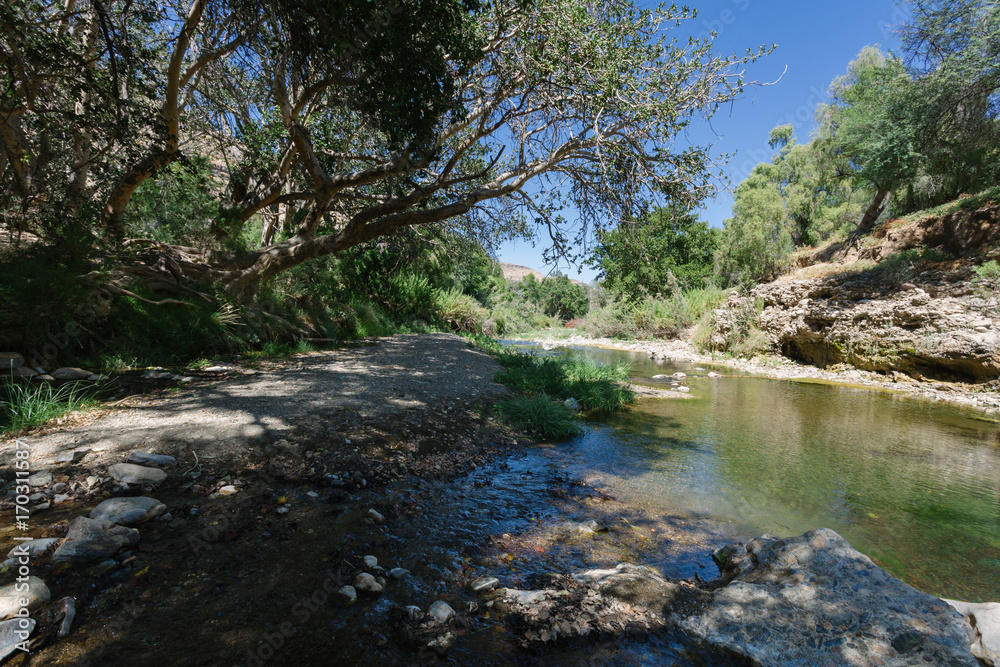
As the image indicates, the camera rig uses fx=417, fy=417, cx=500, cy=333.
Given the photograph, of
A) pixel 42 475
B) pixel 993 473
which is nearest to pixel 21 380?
pixel 42 475

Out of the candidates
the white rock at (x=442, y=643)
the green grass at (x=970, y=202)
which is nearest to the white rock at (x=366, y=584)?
the white rock at (x=442, y=643)

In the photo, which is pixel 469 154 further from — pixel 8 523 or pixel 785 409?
pixel 8 523

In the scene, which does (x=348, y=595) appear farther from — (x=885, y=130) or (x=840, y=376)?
(x=885, y=130)

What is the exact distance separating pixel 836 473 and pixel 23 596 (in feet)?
20.5

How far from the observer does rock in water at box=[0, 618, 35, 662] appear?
1465 millimetres

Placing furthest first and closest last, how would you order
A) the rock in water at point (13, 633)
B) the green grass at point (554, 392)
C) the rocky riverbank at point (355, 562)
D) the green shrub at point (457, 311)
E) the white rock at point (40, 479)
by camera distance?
the green shrub at point (457, 311) → the green grass at point (554, 392) → the white rock at point (40, 479) → the rocky riverbank at point (355, 562) → the rock in water at point (13, 633)

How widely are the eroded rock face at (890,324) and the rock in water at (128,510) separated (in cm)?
1329

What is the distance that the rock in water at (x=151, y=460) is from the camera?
289cm

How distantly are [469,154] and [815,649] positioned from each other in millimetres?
9690

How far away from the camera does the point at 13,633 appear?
1521 millimetres

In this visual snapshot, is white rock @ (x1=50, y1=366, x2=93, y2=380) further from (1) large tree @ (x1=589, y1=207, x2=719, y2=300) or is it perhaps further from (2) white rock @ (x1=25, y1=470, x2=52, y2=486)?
(1) large tree @ (x1=589, y1=207, x2=719, y2=300)

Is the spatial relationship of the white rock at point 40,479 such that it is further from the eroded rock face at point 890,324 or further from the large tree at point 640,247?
the eroded rock face at point 890,324

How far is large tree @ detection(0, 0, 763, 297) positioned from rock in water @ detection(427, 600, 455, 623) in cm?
424

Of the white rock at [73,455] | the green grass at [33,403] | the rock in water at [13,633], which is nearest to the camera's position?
the rock in water at [13,633]
